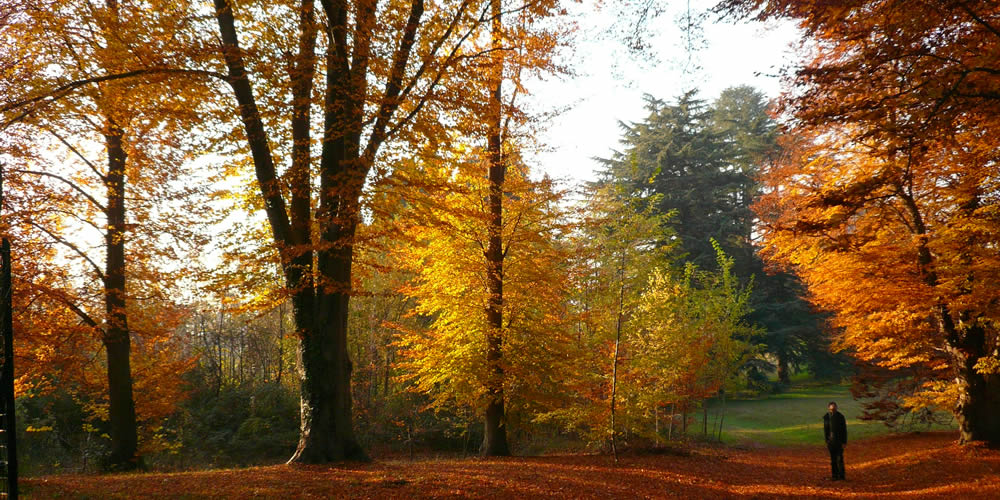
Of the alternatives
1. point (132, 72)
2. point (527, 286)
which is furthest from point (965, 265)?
point (132, 72)

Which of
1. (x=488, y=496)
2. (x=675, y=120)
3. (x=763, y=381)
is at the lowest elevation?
(x=763, y=381)

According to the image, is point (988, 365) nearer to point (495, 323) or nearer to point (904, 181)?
point (904, 181)

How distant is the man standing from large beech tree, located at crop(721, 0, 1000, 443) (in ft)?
8.67

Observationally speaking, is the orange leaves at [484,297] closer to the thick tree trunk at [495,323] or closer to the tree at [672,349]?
the thick tree trunk at [495,323]

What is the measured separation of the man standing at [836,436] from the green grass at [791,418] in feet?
35.2

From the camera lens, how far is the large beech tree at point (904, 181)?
4809 millimetres

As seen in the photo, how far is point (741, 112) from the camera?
3756 cm

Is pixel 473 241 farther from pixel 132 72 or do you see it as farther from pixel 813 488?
pixel 813 488

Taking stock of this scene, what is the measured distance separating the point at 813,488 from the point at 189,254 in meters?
13.7

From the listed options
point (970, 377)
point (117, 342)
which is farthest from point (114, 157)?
point (970, 377)

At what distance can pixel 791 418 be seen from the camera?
80.2 feet

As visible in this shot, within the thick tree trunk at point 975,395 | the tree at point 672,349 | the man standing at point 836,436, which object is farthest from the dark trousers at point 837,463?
the thick tree trunk at point 975,395

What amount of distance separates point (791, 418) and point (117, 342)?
26041 millimetres

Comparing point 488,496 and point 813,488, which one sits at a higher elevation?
point 488,496
